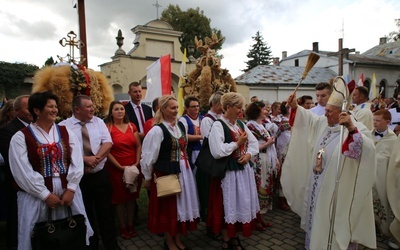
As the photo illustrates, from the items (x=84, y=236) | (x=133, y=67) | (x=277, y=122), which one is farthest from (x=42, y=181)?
(x=133, y=67)

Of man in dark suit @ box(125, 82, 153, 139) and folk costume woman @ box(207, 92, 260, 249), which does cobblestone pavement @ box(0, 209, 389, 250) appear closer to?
folk costume woman @ box(207, 92, 260, 249)

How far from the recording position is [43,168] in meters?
2.70

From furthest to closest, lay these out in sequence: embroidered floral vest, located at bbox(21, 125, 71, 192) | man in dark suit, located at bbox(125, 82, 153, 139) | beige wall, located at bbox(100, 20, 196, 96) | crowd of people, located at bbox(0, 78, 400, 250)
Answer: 1. beige wall, located at bbox(100, 20, 196, 96)
2. man in dark suit, located at bbox(125, 82, 153, 139)
3. crowd of people, located at bbox(0, 78, 400, 250)
4. embroidered floral vest, located at bbox(21, 125, 71, 192)

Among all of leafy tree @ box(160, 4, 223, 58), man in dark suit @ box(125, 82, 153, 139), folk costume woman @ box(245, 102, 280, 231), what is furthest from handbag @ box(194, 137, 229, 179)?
leafy tree @ box(160, 4, 223, 58)

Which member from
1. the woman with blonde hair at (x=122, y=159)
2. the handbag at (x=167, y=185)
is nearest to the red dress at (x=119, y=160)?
the woman with blonde hair at (x=122, y=159)

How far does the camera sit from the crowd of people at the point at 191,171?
2777 millimetres

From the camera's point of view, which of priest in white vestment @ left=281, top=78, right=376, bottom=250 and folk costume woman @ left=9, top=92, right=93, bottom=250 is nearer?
folk costume woman @ left=9, top=92, right=93, bottom=250

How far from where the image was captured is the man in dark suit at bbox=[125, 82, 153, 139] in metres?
5.02

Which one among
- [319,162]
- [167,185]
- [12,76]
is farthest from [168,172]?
[12,76]

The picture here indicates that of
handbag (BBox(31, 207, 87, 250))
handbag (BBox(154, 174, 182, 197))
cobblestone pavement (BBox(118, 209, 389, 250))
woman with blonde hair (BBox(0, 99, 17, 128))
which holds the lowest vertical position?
cobblestone pavement (BBox(118, 209, 389, 250))

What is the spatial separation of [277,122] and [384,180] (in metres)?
2.45

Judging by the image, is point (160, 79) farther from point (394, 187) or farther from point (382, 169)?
point (394, 187)

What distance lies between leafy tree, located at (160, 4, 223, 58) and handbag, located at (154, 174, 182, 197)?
26470mm

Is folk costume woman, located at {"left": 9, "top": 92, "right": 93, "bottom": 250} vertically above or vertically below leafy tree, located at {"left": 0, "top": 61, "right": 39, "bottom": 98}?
below
